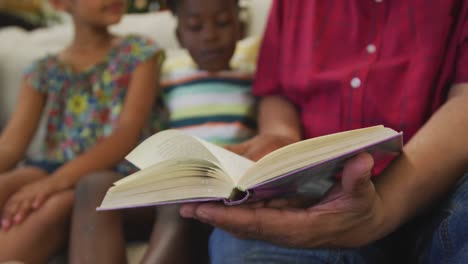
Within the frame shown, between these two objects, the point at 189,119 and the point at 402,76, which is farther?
the point at 189,119

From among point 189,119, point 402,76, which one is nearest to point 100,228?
point 189,119

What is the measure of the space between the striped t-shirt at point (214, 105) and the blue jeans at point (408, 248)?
39 centimetres

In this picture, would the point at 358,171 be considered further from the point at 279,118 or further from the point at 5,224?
the point at 5,224

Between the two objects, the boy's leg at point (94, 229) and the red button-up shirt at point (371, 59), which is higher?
the red button-up shirt at point (371, 59)

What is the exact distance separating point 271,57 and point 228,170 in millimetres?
486

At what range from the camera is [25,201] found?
0.89 meters

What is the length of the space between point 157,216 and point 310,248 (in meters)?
0.38

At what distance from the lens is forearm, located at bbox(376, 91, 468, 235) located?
0.60m

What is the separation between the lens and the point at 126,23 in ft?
4.58

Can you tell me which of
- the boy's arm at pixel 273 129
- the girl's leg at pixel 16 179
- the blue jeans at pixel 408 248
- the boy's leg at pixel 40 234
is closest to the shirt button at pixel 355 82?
the boy's arm at pixel 273 129

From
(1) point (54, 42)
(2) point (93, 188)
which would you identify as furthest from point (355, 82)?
(1) point (54, 42)

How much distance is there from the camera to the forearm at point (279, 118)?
0.86m

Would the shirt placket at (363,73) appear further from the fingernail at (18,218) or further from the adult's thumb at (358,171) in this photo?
the fingernail at (18,218)

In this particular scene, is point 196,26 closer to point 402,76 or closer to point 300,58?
point 300,58
